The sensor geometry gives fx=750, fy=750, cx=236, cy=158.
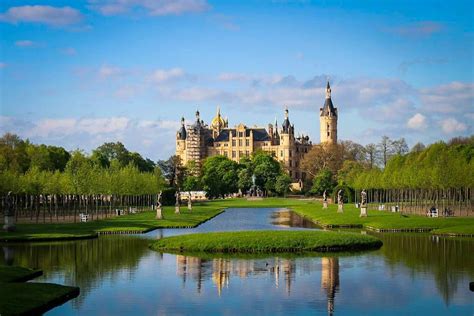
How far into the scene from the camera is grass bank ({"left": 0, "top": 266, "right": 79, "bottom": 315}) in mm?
22955

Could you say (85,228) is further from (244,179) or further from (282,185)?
(244,179)

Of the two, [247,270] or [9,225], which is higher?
[9,225]

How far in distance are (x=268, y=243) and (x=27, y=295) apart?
18449mm

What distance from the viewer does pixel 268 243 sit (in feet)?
135

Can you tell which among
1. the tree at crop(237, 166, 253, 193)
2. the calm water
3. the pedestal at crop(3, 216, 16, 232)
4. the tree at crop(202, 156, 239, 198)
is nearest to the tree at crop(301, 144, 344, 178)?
the tree at crop(202, 156, 239, 198)

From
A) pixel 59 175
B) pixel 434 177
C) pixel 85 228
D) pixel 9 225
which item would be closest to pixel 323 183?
pixel 434 177

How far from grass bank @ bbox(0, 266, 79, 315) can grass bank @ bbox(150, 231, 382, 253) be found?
13.0 metres

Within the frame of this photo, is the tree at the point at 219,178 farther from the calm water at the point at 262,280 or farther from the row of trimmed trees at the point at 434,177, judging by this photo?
the calm water at the point at 262,280

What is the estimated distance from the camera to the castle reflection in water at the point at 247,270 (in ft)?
95.8

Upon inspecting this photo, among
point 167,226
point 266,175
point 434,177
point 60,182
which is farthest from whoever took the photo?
point 266,175

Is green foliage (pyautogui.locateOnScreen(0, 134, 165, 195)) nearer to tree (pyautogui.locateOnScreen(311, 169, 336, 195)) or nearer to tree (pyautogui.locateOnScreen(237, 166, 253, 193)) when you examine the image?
tree (pyautogui.locateOnScreen(237, 166, 253, 193))

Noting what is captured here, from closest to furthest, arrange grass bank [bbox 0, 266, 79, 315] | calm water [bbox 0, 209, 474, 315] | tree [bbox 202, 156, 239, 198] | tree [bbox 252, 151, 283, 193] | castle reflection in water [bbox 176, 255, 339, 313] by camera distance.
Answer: grass bank [bbox 0, 266, 79, 315], calm water [bbox 0, 209, 474, 315], castle reflection in water [bbox 176, 255, 339, 313], tree [bbox 202, 156, 239, 198], tree [bbox 252, 151, 283, 193]

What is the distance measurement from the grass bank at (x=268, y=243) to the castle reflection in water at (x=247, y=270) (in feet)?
10.6

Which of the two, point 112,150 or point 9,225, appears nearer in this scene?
point 9,225
